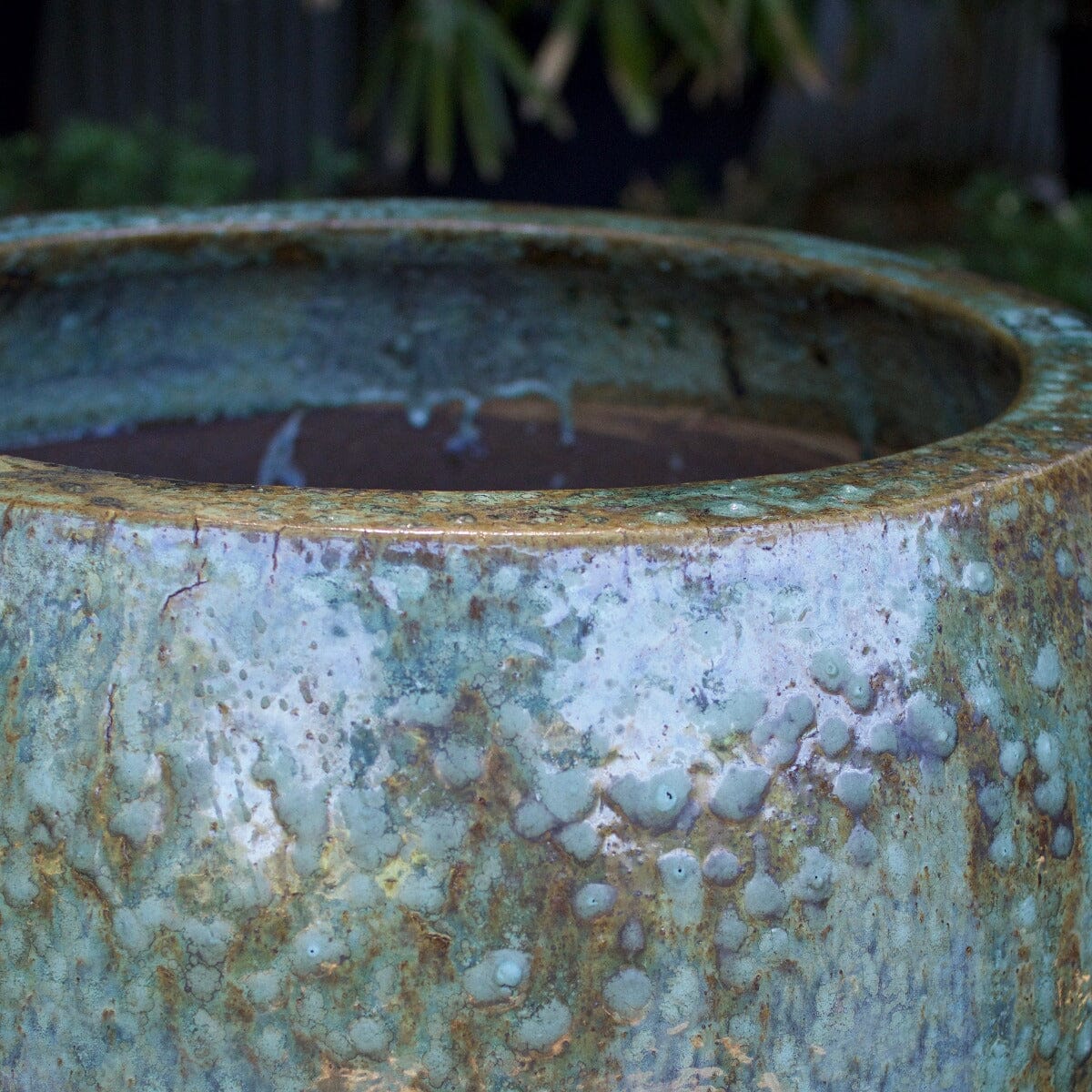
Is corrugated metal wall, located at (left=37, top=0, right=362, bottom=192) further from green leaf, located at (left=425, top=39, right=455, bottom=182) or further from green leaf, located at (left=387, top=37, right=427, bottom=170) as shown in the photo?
green leaf, located at (left=425, top=39, right=455, bottom=182)

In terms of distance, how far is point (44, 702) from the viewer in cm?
72

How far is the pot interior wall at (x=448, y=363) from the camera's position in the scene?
1.30 metres

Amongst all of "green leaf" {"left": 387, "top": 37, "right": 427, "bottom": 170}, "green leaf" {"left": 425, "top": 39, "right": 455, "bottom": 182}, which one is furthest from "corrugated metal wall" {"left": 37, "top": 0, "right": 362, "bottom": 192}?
"green leaf" {"left": 425, "top": 39, "right": 455, "bottom": 182}

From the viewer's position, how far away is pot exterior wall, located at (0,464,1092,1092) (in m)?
0.70

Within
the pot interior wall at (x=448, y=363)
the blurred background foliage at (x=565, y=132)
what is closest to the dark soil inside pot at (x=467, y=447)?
the pot interior wall at (x=448, y=363)

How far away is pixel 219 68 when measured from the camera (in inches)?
209

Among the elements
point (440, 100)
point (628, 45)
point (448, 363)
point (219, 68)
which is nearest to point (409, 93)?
point (440, 100)

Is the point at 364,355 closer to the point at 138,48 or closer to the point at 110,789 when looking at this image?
the point at 110,789

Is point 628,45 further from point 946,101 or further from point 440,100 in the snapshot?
point 946,101

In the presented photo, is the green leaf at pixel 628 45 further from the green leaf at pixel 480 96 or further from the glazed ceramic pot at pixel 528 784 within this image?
the glazed ceramic pot at pixel 528 784

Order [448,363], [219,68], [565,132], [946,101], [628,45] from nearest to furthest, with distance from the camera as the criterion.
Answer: [448,363], [628,45], [565,132], [219,68], [946,101]

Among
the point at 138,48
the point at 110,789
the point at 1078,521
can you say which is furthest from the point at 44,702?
the point at 138,48

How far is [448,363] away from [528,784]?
82 centimetres

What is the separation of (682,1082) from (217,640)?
0.29m
